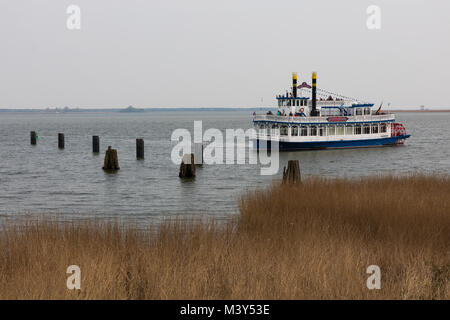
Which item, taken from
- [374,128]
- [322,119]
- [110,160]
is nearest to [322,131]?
[322,119]

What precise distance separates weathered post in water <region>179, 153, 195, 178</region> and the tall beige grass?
19.2m

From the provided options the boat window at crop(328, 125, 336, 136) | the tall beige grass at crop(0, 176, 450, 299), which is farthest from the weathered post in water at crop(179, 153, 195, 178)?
the boat window at crop(328, 125, 336, 136)

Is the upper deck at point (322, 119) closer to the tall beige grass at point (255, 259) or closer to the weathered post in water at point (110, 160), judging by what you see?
the weathered post in water at point (110, 160)

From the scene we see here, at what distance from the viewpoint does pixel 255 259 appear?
9.27 meters

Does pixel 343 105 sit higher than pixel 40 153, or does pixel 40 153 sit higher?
pixel 343 105

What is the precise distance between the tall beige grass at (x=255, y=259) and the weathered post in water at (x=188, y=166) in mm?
19217

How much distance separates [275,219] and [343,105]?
48.7 m

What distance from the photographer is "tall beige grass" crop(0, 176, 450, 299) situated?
7.94m

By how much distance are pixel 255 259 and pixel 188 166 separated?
78.9 ft

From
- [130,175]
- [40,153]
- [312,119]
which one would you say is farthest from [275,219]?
[40,153]

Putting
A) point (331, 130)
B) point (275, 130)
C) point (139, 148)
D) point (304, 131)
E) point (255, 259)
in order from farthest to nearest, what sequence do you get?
point (331, 130), point (304, 131), point (275, 130), point (139, 148), point (255, 259)

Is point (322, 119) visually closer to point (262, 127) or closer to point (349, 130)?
point (349, 130)
